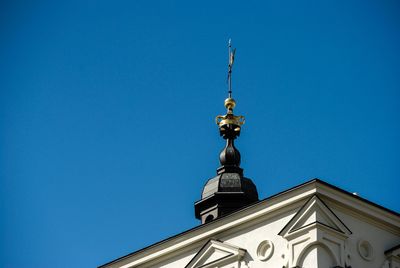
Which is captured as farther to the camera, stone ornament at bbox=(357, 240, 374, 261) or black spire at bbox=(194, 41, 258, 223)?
black spire at bbox=(194, 41, 258, 223)

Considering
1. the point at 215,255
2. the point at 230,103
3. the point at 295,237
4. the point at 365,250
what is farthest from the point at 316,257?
the point at 230,103

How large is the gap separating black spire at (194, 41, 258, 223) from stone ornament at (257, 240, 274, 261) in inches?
229

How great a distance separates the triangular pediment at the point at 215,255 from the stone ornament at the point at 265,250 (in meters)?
0.61

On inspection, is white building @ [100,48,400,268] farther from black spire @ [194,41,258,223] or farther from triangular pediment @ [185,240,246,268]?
black spire @ [194,41,258,223]

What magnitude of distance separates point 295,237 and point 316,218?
960 millimetres

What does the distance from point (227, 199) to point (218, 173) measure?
202cm

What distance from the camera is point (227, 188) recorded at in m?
47.7

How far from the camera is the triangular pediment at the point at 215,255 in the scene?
4096 cm

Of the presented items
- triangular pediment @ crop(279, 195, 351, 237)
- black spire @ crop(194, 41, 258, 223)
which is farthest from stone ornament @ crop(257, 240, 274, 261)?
black spire @ crop(194, 41, 258, 223)

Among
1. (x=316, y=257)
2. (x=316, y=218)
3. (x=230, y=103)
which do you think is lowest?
(x=316, y=257)

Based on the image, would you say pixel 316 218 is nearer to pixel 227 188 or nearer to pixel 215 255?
pixel 215 255

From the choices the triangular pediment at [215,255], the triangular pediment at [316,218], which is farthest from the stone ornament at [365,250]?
the triangular pediment at [215,255]

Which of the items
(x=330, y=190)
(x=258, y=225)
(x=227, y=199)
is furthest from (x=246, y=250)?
(x=227, y=199)

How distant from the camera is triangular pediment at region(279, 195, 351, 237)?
39094 millimetres
